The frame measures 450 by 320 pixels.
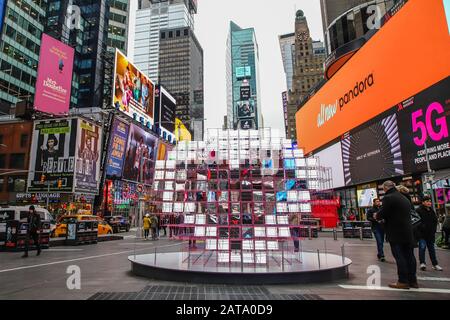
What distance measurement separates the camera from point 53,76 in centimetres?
2636

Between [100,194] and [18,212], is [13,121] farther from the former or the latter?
[18,212]

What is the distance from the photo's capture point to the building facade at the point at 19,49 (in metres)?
50.9

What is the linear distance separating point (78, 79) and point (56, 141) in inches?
1648

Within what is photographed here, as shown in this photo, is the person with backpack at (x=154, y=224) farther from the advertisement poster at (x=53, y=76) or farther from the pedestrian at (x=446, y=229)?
the advertisement poster at (x=53, y=76)

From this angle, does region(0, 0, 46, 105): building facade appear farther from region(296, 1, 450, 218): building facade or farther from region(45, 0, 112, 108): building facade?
region(296, 1, 450, 218): building facade

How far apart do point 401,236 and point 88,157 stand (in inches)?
1387

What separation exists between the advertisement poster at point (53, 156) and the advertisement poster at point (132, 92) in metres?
7.15

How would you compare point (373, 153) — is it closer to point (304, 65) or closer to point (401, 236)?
point (401, 236)

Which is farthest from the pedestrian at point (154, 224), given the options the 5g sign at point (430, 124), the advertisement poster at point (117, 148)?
the advertisement poster at point (117, 148)

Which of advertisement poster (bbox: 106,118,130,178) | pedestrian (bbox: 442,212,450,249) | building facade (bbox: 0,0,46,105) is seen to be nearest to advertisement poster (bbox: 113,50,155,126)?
advertisement poster (bbox: 106,118,130,178)

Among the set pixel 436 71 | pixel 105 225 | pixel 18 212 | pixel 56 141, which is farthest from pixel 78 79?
pixel 436 71

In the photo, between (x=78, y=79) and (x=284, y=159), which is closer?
(x=284, y=159)

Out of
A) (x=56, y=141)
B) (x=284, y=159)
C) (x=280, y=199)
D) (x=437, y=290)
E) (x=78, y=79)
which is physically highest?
(x=78, y=79)
